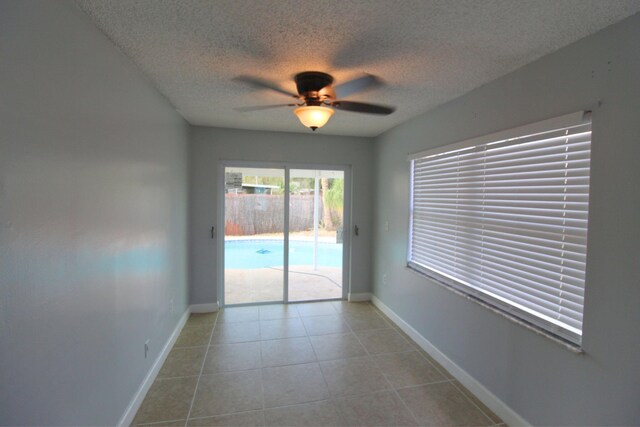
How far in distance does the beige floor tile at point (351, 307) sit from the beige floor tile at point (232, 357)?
1.36 m

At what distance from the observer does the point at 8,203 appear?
40.2 inches

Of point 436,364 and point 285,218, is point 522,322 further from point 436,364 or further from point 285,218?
point 285,218

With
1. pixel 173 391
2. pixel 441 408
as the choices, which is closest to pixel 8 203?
pixel 173 391

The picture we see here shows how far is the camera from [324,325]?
3619mm

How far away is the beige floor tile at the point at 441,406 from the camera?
2.10 meters

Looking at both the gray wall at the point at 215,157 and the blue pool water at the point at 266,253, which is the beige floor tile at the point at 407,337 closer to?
the blue pool water at the point at 266,253

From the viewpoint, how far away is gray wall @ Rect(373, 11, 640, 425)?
4.70 ft

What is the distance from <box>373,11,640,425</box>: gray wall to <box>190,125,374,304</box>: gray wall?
1.96 meters

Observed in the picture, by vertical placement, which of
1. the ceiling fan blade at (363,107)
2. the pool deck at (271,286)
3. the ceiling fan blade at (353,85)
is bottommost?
the pool deck at (271,286)

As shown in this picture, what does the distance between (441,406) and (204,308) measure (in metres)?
3.02

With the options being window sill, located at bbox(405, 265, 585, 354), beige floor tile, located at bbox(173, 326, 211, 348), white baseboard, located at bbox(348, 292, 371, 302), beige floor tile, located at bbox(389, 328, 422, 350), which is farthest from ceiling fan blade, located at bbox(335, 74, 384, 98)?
white baseboard, located at bbox(348, 292, 371, 302)

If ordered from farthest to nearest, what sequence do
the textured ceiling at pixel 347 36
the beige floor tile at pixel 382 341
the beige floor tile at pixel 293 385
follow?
1. the beige floor tile at pixel 382 341
2. the beige floor tile at pixel 293 385
3. the textured ceiling at pixel 347 36

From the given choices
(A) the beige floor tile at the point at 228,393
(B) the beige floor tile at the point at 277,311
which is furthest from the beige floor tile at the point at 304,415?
(B) the beige floor tile at the point at 277,311

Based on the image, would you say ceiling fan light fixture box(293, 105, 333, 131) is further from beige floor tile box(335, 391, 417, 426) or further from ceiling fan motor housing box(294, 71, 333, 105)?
beige floor tile box(335, 391, 417, 426)
